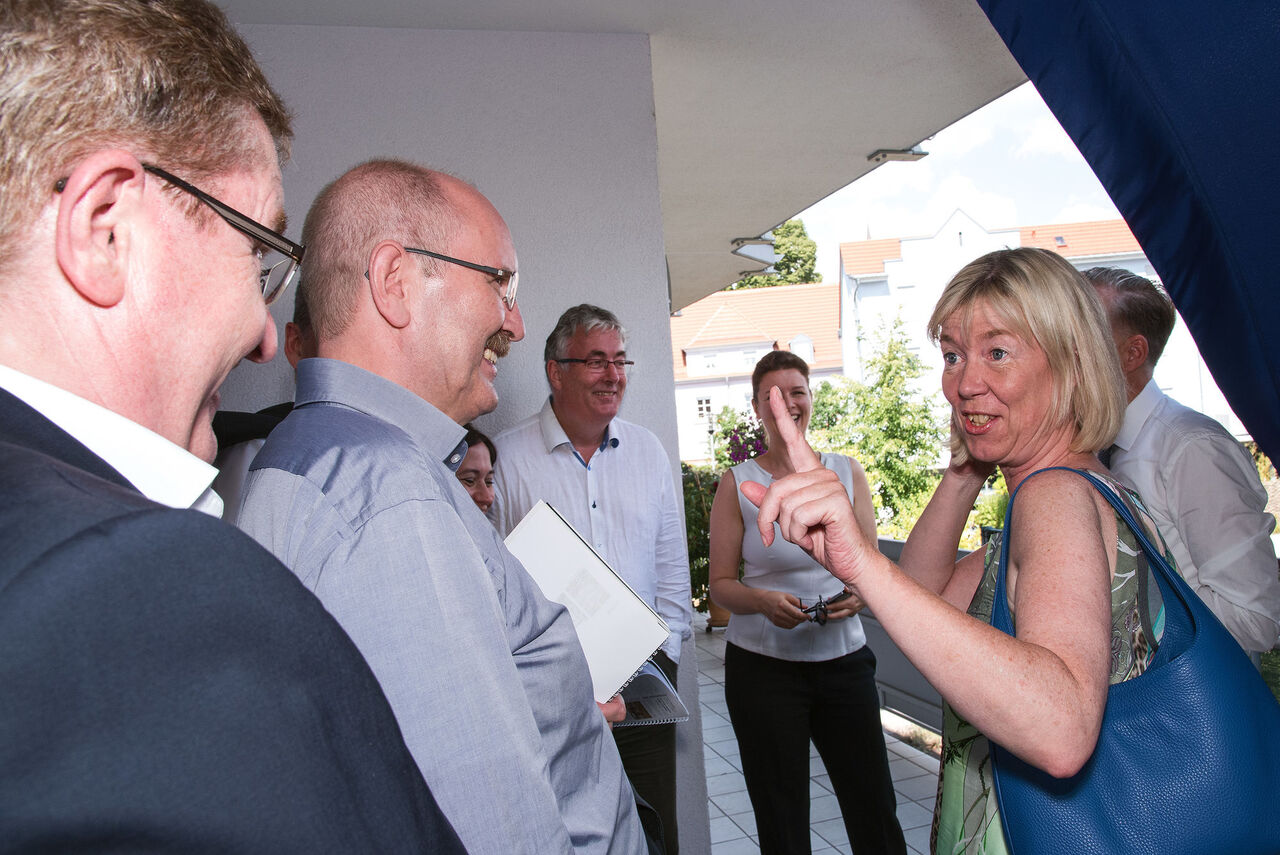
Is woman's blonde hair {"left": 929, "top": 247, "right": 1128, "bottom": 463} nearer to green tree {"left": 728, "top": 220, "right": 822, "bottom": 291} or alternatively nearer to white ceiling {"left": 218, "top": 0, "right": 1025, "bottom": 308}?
white ceiling {"left": 218, "top": 0, "right": 1025, "bottom": 308}

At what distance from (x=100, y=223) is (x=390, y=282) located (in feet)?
2.30

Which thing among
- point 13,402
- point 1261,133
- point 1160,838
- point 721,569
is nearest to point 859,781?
point 721,569

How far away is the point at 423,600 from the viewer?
98 cm

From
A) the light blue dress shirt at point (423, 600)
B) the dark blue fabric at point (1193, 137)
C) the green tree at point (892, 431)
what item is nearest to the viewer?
the light blue dress shirt at point (423, 600)

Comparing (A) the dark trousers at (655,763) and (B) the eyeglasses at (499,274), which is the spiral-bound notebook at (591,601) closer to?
(B) the eyeglasses at (499,274)

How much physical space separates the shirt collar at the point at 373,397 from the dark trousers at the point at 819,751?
2299mm

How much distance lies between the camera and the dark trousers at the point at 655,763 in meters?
2.96

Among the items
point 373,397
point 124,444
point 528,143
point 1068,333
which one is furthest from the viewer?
point 528,143

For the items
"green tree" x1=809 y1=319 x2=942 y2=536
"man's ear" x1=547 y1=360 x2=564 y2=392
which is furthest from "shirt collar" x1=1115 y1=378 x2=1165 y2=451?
"green tree" x1=809 y1=319 x2=942 y2=536

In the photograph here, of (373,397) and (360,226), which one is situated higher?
(360,226)

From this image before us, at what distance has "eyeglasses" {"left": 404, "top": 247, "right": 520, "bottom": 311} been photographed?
4.36 feet

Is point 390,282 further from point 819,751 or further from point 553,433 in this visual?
point 819,751

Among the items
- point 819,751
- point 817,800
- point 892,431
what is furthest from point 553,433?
point 892,431

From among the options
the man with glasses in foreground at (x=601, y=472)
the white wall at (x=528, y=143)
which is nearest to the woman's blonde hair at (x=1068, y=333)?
the man with glasses in foreground at (x=601, y=472)
